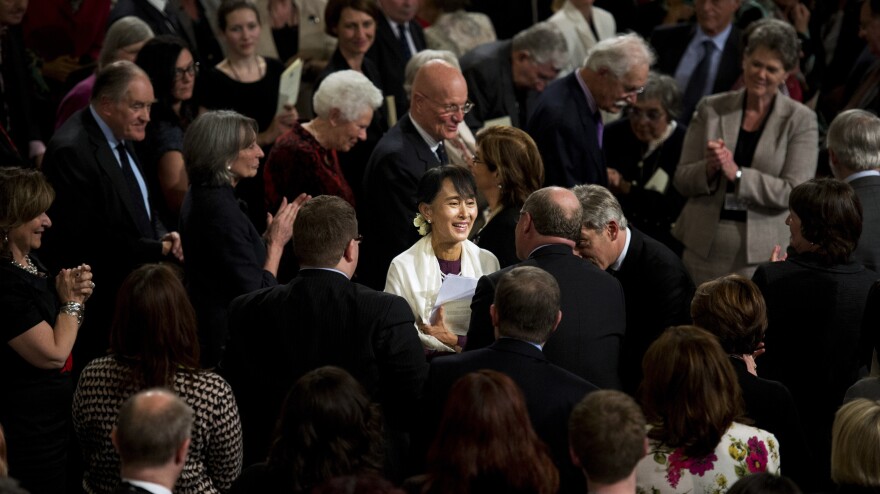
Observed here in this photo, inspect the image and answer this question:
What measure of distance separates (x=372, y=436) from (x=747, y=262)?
12.0ft

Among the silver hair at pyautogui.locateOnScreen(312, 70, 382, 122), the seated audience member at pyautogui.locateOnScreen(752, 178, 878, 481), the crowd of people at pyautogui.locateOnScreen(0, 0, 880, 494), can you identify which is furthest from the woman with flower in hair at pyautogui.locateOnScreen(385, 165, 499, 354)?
the seated audience member at pyautogui.locateOnScreen(752, 178, 878, 481)

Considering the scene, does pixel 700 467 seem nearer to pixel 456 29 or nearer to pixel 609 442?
pixel 609 442

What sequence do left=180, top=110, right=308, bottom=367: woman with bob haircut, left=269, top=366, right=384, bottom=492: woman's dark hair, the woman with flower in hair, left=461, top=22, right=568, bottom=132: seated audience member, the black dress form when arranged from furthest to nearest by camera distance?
left=461, top=22, right=568, bottom=132: seated audience member
left=180, top=110, right=308, bottom=367: woman with bob haircut
the woman with flower in hair
the black dress
left=269, top=366, right=384, bottom=492: woman's dark hair

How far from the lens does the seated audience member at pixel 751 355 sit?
376 cm

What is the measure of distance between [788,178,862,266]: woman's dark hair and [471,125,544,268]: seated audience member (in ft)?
3.83

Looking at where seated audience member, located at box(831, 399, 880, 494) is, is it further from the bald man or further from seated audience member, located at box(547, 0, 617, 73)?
seated audience member, located at box(547, 0, 617, 73)

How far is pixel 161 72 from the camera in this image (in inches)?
233

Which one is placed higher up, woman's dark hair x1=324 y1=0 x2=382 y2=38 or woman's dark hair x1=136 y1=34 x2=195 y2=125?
woman's dark hair x1=324 y1=0 x2=382 y2=38

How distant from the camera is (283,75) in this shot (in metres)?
6.49

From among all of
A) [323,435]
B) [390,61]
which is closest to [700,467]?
[323,435]

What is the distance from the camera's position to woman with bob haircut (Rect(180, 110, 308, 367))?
16.0 feet

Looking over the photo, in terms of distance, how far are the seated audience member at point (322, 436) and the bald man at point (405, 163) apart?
2.20 metres

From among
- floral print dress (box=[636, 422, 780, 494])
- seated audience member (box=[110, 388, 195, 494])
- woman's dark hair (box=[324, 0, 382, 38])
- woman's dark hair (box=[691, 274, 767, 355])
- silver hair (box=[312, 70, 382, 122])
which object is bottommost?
floral print dress (box=[636, 422, 780, 494])

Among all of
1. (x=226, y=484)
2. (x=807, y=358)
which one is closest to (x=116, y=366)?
(x=226, y=484)
